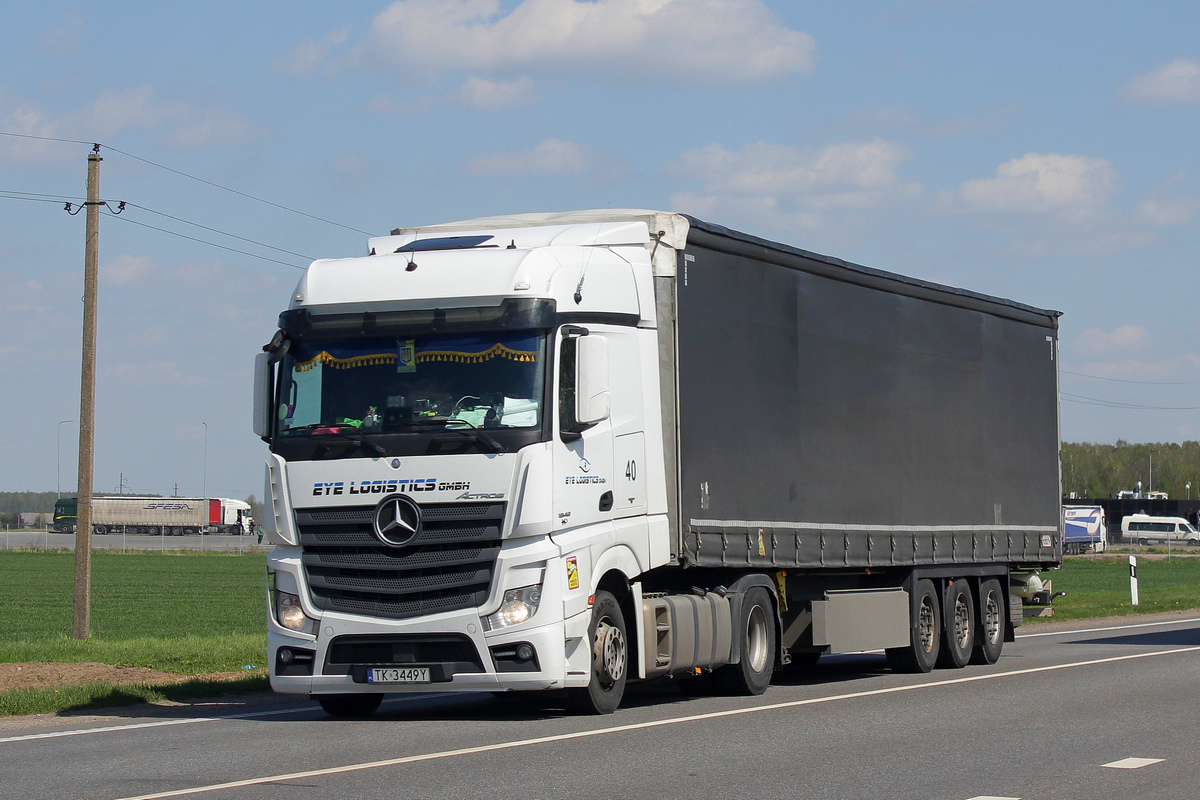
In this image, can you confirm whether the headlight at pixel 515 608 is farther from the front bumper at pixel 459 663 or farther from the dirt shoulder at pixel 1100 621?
the dirt shoulder at pixel 1100 621

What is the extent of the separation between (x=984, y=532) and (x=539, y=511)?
371 inches

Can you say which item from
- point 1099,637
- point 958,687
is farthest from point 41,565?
point 958,687

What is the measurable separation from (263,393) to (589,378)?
2.66m

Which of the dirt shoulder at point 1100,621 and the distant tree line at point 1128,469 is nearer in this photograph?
the dirt shoulder at point 1100,621

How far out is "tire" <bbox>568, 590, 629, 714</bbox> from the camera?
40.4 ft

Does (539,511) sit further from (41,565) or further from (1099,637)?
(41,565)

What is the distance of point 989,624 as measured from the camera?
1986 centimetres

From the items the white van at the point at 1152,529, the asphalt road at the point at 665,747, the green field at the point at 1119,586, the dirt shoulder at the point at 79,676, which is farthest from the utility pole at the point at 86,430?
the white van at the point at 1152,529

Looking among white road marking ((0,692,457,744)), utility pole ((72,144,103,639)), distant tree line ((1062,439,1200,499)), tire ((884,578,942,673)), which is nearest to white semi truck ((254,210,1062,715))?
white road marking ((0,692,457,744))

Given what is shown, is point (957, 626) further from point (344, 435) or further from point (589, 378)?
point (344, 435)

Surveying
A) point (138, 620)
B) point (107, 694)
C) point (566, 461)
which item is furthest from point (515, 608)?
point (138, 620)

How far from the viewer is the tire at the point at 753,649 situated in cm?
1452

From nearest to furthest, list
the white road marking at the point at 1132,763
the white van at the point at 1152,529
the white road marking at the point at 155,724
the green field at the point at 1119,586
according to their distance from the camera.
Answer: the white road marking at the point at 1132,763
the white road marking at the point at 155,724
the green field at the point at 1119,586
the white van at the point at 1152,529

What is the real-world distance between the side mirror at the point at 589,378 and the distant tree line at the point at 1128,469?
162m
